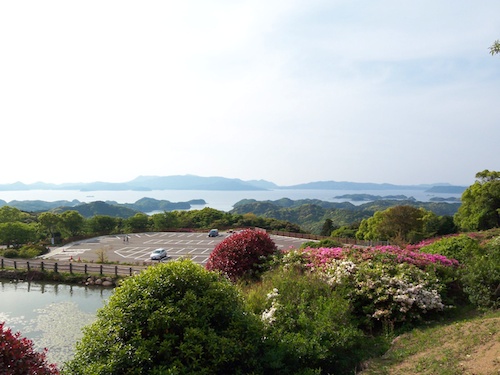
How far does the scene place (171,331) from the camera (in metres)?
4.20

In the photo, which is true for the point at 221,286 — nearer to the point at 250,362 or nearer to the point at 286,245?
the point at 250,362

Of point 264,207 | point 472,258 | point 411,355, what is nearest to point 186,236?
point 472,258

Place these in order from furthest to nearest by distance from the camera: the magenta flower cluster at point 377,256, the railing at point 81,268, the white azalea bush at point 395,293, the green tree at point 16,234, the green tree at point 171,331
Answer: the green tree at point 16,234
the railing at point 81,268
the magenta flower cluster at point 377,256
the white azalea bush at point 395,293
the green tree at point 171,331

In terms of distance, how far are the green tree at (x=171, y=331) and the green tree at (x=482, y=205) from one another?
2772 cm

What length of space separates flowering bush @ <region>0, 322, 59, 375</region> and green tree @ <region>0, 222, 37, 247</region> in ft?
101

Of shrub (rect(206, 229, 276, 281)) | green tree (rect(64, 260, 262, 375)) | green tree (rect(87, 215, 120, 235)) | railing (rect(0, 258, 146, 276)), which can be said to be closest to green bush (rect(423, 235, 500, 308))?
shrub (rect(206, 229, 276, 281))

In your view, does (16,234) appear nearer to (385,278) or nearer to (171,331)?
(171,331)

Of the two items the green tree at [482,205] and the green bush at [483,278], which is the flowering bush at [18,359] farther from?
the green tree at [482,205]

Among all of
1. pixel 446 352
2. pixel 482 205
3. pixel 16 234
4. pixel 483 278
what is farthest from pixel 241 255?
pixel 16 234

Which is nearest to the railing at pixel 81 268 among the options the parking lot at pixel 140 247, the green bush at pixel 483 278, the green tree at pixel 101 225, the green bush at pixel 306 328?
the parking lot at pixel 140 247

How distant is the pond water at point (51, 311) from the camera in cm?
1057

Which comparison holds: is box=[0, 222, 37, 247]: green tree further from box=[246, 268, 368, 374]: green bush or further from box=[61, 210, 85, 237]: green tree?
box=[246, 268, 368, 374]: green bush

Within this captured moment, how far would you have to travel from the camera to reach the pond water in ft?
34.7

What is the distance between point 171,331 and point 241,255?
5.22 m
